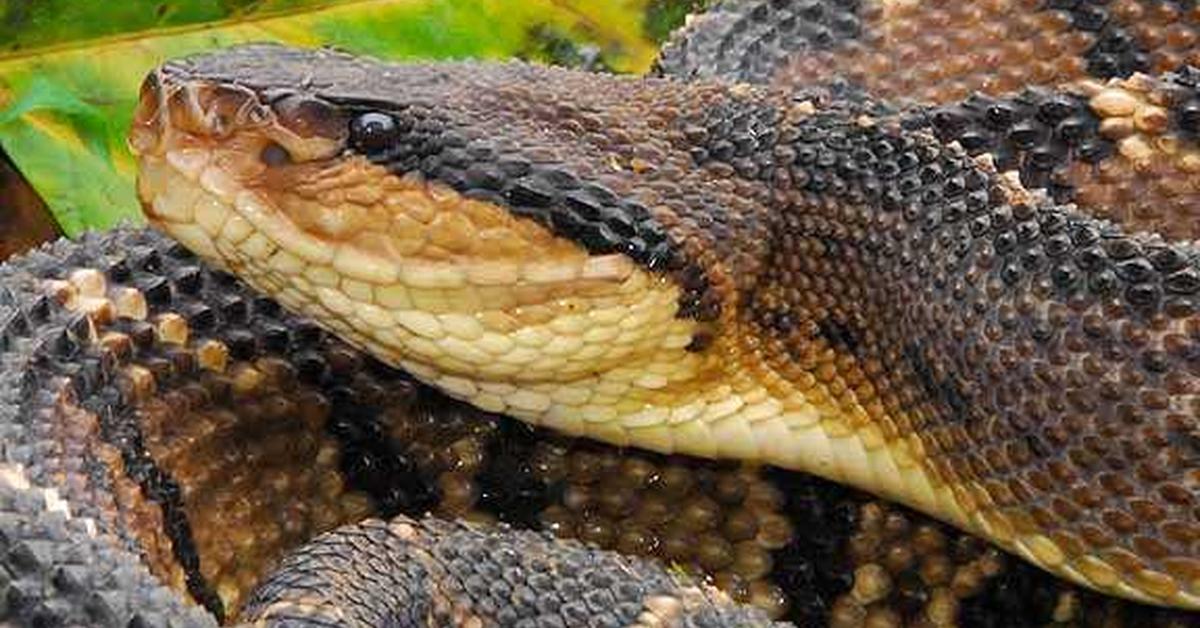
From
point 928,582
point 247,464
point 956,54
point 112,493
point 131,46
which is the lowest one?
point 131,46

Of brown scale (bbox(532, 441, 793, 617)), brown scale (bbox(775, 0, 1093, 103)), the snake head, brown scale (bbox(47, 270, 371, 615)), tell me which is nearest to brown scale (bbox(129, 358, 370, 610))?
brown scale (bbox(47, 270, 371, 615))

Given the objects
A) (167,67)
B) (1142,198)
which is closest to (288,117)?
(167,67)

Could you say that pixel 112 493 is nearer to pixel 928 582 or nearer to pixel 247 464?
pixel 247 464

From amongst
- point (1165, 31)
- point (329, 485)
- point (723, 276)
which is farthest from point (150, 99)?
point (1165, 31)

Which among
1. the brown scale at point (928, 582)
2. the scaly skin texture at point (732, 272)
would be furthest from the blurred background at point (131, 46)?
the brown scale at point (928, 582)

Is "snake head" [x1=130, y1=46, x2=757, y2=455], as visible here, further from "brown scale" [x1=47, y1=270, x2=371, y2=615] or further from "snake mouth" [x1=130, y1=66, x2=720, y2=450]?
"brown scale" [x1=47, y1=270, x2=371, y2=615]

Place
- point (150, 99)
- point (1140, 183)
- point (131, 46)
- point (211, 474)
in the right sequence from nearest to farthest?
point (150, 99)
point (211, 474)
point (1140, 183)
point (131, 46)
